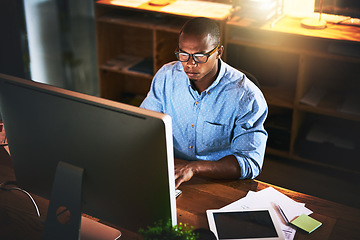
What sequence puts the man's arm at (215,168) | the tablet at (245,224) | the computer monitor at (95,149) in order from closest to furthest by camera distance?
the computer monitor at (95,149)
the tablet at (245,224)
the man's arm at (215,168)

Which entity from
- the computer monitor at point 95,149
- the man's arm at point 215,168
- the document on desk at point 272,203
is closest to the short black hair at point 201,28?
the man's arm at point 215,168

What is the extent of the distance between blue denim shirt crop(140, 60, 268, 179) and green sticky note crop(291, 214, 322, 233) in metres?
0.31

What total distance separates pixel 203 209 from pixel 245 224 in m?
0.17

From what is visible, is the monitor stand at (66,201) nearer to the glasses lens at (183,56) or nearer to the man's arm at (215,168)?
the man's arm at (215,168)

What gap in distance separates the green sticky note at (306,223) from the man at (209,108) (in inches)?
11.9

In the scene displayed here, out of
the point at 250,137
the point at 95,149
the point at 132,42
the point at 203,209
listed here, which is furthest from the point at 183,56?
the point at 132,42

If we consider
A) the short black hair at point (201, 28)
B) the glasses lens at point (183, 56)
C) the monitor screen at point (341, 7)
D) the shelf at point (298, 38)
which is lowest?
the shelf at point (298, 38)

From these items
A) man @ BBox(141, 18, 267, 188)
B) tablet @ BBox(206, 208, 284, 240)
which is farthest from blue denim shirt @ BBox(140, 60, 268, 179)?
tablet @ BBox(206, 208, 284, 240)

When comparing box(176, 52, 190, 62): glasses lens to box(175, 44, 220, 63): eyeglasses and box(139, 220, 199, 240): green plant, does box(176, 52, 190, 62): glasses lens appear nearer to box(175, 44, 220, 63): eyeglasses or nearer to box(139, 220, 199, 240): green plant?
box(175, 44, 220, 63): eyeglasses

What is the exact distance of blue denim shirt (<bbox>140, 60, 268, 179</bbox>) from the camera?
1872mm

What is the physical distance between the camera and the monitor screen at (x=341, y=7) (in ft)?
9.26

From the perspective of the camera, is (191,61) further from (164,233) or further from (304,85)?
(304,85)

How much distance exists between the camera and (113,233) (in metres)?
1.46

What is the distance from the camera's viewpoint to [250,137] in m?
1.85
